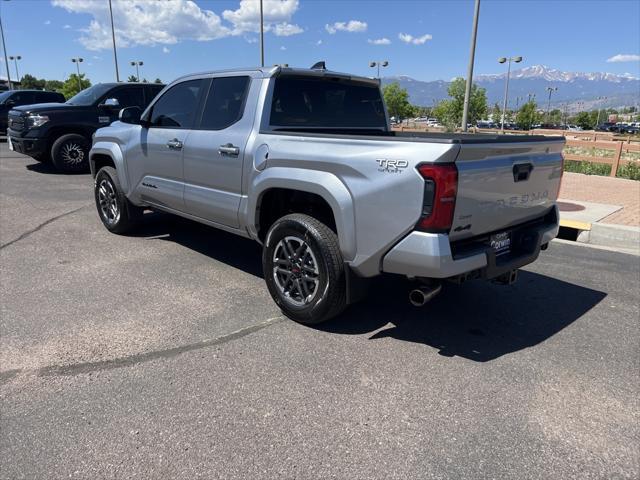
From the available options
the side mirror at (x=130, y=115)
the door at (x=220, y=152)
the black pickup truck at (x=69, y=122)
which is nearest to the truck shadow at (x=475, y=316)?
the door at (x=220, y=152)

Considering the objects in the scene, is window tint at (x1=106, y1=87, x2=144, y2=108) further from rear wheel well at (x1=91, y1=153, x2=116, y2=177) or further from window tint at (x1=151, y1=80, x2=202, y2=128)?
window tint at (x1=151, y1=80, x2=202, y2=128)

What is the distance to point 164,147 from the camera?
16.8ft

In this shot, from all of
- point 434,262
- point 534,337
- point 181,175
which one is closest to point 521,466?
point 434,262

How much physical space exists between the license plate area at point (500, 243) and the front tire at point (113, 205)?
14.6ft

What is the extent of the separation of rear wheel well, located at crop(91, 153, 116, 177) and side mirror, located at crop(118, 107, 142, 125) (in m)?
0.99

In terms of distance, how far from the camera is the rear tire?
11023mm

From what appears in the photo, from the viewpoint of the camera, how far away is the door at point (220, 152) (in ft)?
13.9

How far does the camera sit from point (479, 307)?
436 cm

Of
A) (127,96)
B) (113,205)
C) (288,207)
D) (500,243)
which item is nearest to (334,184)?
(288,207)

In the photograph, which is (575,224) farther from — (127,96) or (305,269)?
(127,96)

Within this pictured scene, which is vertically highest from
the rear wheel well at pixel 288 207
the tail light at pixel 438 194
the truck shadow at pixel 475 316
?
the tail light at pixel 438 194

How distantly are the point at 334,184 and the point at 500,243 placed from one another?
1274 millimetres

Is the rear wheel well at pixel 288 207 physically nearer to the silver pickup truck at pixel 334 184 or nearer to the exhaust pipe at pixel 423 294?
the silver pickup truck at pixel 334 184

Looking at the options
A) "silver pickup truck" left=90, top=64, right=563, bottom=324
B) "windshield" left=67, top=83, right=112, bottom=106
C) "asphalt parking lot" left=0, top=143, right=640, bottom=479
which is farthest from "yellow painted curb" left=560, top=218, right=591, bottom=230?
"windshield" left=67, top=83, right=112, bottom=106
